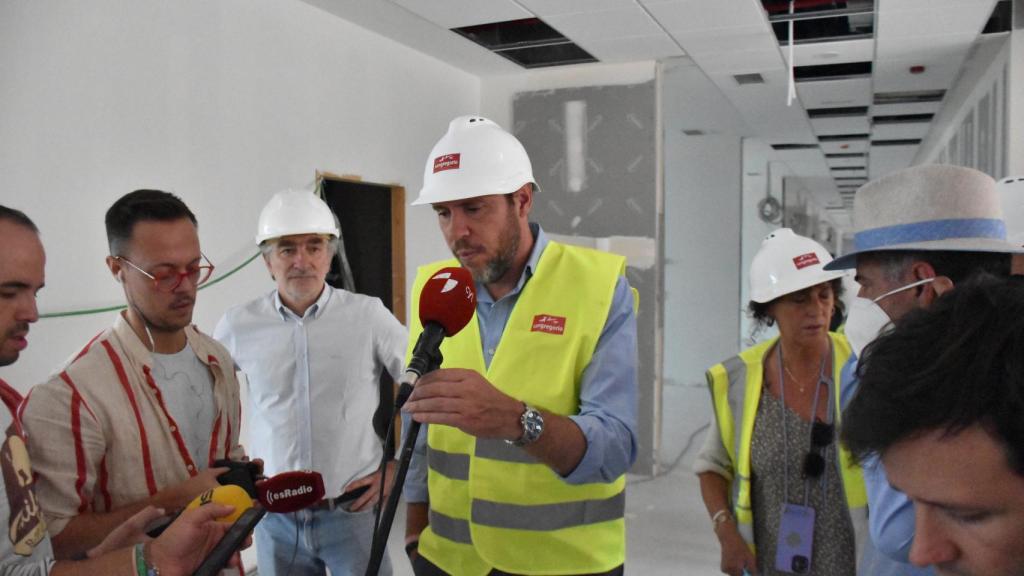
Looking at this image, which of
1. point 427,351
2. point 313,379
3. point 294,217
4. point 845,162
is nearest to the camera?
point 427,351

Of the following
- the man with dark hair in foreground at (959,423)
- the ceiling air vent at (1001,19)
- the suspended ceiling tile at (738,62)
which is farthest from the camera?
the suspended ceiling tile at (738,62)

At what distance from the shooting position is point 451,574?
1749 mm

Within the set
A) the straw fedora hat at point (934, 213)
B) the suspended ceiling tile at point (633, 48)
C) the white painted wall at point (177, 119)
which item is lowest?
the straw fedora hat at point (934, 213)

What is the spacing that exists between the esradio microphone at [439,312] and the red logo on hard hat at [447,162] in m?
0.48

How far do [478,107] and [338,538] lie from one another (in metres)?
4.71

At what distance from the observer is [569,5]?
180 inches

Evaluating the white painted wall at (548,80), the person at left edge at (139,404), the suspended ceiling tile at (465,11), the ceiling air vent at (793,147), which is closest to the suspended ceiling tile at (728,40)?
the white painted wall at (548,80)

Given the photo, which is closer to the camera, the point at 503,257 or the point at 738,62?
the point at 503,257

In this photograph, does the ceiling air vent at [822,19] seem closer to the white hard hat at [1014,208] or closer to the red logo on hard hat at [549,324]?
the white hard hat at [1014,208]

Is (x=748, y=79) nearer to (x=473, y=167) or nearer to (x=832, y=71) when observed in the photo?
(x=832, y=71)

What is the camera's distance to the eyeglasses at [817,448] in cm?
198

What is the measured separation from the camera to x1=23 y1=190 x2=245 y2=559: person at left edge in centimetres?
153

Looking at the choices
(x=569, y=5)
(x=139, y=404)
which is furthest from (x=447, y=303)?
(x=569, y=5)

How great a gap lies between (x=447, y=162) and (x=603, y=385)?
2.03 ft
